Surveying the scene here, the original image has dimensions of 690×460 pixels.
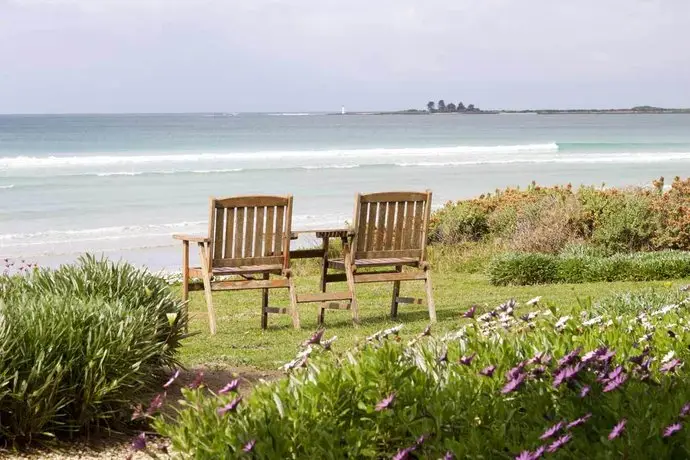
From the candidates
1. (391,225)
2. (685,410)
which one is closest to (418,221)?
(391,225)

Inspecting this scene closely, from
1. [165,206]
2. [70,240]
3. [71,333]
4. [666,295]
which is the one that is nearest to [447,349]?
[71,333]

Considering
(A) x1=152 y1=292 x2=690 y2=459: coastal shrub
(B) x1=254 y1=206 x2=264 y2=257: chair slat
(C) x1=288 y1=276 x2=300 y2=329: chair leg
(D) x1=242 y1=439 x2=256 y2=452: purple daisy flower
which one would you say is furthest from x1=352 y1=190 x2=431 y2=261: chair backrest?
(D) x1=242 y1=439 x2=256 y2=452: purple daisy flower

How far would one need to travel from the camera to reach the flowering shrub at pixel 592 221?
15789mm

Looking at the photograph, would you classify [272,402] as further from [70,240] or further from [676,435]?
[70,240]

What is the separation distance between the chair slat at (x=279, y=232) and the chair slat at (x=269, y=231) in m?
0.04

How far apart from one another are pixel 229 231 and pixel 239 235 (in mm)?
121

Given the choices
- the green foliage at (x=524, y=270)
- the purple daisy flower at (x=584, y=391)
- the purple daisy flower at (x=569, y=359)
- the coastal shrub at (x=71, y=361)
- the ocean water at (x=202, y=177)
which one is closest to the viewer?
the purple daisy flower at (x=584, y=391)

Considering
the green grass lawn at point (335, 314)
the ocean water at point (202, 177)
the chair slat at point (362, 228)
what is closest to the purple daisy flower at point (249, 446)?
the green grass lawn at point (335, 314)

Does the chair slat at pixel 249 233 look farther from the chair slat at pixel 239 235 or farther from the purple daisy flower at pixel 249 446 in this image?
the purple daisy flower at pixel 249 446

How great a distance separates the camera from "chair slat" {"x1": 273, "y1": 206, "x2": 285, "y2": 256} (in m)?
9.52

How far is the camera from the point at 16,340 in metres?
5.14

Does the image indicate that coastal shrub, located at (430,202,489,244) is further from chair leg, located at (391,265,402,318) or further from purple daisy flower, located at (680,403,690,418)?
purple daisy flower, located at (680,403,690,418)

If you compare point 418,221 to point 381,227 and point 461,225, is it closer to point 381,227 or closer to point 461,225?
point 381,227

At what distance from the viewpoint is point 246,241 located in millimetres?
9453
